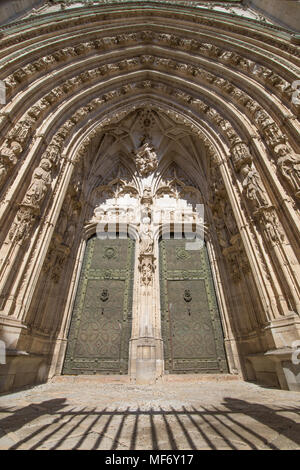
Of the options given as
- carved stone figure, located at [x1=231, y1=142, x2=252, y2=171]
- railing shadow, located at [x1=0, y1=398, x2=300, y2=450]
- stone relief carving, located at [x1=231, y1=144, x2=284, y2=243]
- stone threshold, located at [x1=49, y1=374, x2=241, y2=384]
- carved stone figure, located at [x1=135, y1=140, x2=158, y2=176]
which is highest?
carved stone figure, located at [x1=135, y1=140, x2=158, y2=176]

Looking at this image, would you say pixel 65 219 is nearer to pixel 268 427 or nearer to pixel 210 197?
pixel 210 197

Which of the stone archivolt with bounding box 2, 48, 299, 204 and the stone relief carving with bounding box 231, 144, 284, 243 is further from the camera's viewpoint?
the stone archivolt with bounding box 2, 48, 299, 204

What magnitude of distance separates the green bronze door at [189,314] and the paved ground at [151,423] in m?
2.66

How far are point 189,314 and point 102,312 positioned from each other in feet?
8.62

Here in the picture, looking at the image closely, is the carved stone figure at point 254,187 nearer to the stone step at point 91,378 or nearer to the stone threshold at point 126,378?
the stone threshold at point 126,378

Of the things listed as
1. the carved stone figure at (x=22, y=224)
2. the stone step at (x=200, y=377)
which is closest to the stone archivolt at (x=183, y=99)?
the carved stone figure at (x=22, y=224)

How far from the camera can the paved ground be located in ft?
5.28

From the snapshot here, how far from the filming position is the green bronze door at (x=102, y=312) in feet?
18.2

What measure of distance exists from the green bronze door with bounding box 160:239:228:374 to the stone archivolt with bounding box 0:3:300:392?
1.33ft

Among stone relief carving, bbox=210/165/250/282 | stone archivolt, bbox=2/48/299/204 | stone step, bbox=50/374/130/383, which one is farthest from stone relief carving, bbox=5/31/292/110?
stone step, bbox=50/374/130/383

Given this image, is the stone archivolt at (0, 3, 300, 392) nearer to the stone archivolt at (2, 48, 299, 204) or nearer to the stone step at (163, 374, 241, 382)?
the stone archivolt at (2, 48, 299, 204)

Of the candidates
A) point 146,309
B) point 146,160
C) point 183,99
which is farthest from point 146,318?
point 183,99

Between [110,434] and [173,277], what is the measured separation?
5238 millimetres

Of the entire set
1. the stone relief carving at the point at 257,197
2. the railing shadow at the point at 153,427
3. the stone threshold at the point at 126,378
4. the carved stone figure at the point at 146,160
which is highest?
the carved stone figure at the point at 146,160
